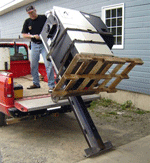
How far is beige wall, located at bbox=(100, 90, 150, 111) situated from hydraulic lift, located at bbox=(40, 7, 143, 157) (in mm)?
2801

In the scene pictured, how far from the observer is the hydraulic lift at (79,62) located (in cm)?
388

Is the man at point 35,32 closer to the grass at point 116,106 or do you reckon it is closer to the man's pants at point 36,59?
the man's pants at point 36,59

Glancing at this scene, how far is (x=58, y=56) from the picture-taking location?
168 inches

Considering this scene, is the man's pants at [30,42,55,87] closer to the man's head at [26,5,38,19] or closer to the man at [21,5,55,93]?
the man at [21,5,55,93]

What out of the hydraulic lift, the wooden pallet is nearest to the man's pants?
the hydraulic lift

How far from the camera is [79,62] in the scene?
3828 millimetres

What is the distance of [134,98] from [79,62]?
394 cm

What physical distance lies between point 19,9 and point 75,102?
11.6 metres

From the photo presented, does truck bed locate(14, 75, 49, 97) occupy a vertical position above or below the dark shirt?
below

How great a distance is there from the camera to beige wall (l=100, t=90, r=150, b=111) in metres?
6.96

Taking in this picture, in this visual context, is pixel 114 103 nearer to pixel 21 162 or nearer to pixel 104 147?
pixel 104 147

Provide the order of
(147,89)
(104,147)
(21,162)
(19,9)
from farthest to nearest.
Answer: (19,9) < (147,89) < (104,147) < (21,162)

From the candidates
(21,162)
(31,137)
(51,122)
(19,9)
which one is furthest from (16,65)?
(19,9)

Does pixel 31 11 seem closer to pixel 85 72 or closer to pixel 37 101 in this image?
pixel 37 101
